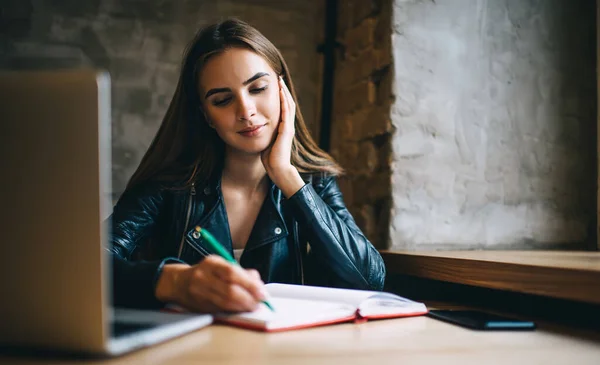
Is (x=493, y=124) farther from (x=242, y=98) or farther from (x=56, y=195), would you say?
(x=56, y=195)

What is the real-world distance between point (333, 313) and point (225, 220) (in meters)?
0.73

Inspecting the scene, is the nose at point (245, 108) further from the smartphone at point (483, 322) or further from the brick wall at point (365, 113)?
the smartphone at point (483, 322)

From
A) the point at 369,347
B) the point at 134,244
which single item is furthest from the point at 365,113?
the point at 369,347

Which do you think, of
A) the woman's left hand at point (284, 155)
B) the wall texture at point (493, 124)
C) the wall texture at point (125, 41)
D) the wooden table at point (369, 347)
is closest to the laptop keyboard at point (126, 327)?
the wooden table at point (369, 347)

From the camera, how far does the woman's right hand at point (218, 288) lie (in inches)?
34.1

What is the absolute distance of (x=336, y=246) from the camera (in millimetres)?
1454

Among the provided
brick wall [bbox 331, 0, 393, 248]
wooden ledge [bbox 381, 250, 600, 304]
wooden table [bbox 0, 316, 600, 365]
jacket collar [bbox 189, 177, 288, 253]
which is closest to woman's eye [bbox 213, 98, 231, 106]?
jacket collar [bbox 189, 177, 288, 253]

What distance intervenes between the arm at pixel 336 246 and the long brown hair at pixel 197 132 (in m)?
0.25

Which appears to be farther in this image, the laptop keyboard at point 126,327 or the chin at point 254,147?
the chin at point 254,147

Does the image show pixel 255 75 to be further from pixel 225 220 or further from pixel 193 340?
pixel 193 340

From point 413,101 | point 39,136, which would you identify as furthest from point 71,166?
point 413,101

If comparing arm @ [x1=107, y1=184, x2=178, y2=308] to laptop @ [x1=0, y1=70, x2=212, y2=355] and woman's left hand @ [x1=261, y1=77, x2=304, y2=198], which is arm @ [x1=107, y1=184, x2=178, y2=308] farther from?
laptop @ [x1=0, y1=70, x2=212, y2=355]

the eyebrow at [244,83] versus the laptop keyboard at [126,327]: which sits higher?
the eyebrow at [244,83]

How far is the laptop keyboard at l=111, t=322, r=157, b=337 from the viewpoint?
0.68 metres
